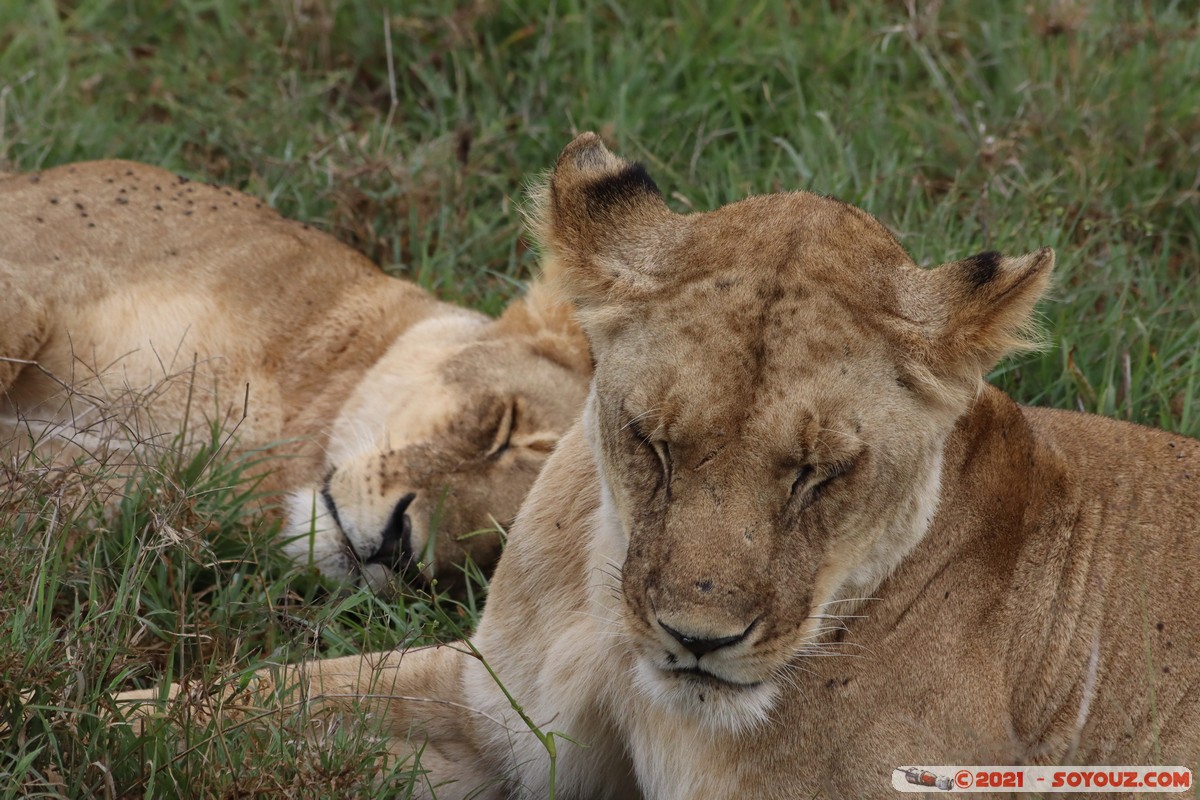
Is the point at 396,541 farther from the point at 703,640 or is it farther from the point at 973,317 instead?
the point at 973,317

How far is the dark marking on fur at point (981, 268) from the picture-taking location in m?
2.67

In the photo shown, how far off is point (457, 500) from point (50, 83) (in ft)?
9.36

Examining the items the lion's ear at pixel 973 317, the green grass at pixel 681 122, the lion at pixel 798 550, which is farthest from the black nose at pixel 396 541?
the lion's ear at pixel 973 317

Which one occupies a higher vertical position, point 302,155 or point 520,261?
point 302,155

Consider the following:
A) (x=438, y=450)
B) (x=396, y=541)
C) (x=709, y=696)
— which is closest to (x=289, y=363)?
(x=438, y=450)

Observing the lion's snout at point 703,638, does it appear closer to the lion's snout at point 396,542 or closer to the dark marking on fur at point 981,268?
the dark marking on fur at point 981,268

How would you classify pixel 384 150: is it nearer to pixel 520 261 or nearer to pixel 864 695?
pixel 520 261

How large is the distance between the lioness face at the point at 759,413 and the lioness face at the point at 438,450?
1168 mm

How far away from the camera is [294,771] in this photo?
9.53 feet

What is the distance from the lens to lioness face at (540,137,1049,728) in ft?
8.25

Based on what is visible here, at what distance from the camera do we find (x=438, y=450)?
13.8 feet

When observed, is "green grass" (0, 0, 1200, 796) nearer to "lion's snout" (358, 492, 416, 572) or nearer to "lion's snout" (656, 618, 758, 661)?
"lion's snout" (358, 492, 416, 572)

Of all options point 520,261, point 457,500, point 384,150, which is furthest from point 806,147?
point 457,500

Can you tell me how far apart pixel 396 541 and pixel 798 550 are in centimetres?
170
